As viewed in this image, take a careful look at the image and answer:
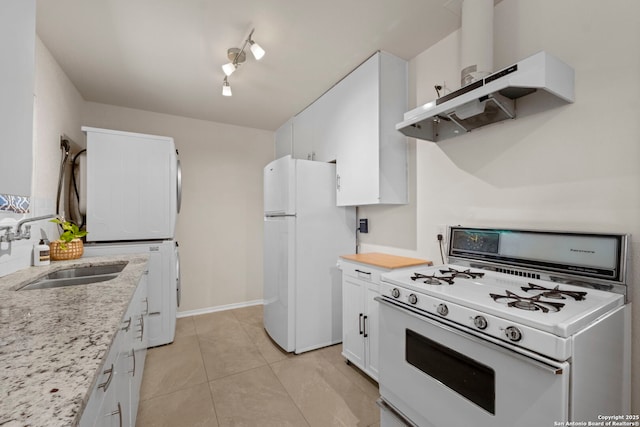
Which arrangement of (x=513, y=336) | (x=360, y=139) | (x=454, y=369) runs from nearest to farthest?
(x=513, y=336) → (x=454, y=369) → (x=360, y=139)

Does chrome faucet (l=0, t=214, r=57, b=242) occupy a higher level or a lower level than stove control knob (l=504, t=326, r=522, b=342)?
higher

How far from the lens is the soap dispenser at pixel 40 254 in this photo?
1827mm

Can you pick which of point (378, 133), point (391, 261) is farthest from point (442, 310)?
point (378, 133)

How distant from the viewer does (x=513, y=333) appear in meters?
0.93

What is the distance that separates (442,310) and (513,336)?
0.27 m

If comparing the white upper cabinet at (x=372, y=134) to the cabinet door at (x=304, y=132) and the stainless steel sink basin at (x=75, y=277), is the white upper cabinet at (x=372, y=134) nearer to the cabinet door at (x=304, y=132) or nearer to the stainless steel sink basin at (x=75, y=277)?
the cabinet door at (x=304, y=132)

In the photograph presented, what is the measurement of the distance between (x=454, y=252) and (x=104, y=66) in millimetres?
3081

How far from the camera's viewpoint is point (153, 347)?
8.65 feet

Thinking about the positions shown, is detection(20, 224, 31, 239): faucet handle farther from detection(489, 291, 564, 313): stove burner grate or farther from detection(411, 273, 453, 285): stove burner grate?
detection(489, 291, 564, 313): stove burner grate

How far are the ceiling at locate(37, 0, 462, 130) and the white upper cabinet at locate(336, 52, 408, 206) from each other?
0.14 m

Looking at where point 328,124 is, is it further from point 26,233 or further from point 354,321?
point 26,233

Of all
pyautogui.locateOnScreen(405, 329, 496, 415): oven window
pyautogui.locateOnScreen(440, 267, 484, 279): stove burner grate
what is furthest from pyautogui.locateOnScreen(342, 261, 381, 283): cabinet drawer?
pyautogui.locateOnScreen(405, 329, 496, 415): oven window

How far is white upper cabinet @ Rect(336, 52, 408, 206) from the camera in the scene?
2139 mm

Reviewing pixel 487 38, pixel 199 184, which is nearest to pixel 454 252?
pixel 487 38
